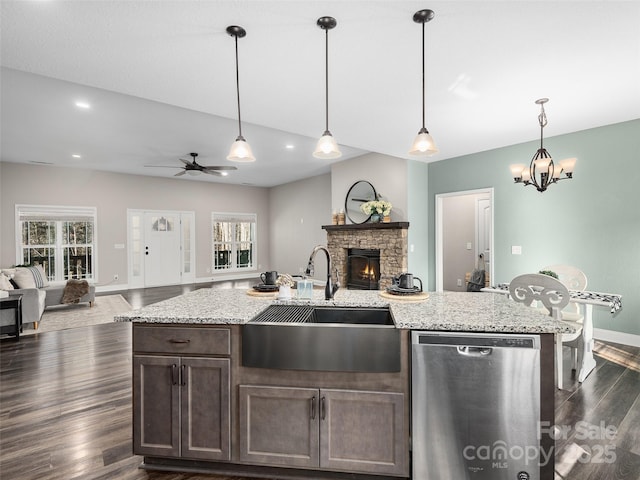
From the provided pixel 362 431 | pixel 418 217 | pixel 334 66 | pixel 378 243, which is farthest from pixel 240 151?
pixel 418 217

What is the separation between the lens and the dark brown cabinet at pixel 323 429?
5.22ft

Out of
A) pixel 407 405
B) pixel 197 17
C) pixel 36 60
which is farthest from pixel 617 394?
pixel 36 60

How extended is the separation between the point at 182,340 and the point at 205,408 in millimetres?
382

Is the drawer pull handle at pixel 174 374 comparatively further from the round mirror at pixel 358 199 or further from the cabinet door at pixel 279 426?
the round mirror at pixel 358 199

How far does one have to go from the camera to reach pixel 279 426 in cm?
167

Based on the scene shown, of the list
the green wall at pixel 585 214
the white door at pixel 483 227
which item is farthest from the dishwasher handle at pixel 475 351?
the white door at pixel 483 227

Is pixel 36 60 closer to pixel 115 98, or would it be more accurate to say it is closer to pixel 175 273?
pixel 115 98

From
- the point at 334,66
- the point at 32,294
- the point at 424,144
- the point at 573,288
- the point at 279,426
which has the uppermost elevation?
the point at 334,66

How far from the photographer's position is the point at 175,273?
8680 millimetres

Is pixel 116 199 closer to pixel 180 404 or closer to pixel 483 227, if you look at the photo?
pixel 180 404

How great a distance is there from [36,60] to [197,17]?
4.55ft

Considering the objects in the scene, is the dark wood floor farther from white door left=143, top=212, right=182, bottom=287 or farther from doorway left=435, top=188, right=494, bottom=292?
white door left=143, top=212, right=182, bottom=287

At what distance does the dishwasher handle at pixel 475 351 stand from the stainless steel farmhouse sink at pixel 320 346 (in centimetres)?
30

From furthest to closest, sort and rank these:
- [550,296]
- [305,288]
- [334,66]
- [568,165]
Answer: [568,165] → [550,296] → [334,66] → [305,288]
